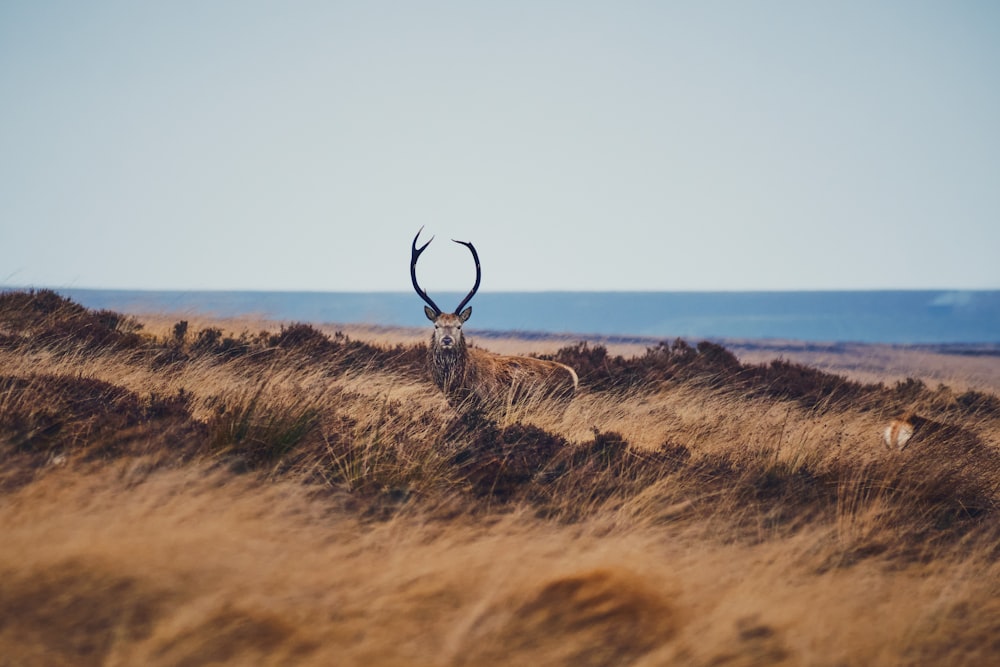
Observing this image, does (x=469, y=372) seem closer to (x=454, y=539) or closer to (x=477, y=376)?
(x=477, y=376)

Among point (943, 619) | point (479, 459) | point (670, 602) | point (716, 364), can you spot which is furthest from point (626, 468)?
point (716, 364)

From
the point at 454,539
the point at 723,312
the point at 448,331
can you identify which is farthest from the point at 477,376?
the point at 723,312

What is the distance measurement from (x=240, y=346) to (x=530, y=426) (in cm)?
541

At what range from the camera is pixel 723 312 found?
490 feet

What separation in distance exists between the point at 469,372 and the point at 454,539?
4.79 metres

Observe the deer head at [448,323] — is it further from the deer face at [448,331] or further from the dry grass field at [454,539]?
the dry grass field at [454,539]

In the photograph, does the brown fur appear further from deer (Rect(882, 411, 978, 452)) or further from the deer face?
deer (Rect(882, 411, 978, 452))

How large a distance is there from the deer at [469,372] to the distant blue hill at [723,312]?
10812cm

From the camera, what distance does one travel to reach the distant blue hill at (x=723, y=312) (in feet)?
414

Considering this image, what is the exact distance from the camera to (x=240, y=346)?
33.6 ft

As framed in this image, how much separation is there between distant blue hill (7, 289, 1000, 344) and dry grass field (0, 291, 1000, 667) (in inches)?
4415

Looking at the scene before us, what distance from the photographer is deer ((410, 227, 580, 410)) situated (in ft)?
27.6

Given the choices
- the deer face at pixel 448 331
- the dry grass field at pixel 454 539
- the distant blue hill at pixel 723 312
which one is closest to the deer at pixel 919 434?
the dry grass field at pixel 454 539

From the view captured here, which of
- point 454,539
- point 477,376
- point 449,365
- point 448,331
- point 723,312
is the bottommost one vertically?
point 723,312
